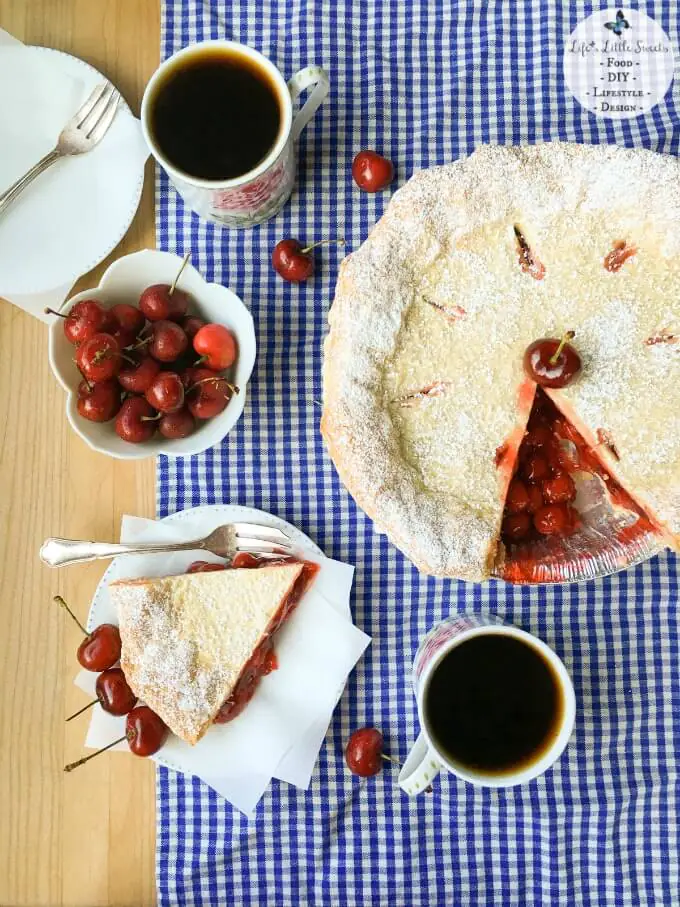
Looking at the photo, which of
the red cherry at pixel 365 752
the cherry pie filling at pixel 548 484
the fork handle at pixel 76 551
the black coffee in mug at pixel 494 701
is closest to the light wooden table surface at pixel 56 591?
the fork handle at pixel 76 551

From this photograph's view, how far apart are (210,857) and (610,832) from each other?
2.95 ft

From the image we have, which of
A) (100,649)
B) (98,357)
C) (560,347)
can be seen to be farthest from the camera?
(100,649)

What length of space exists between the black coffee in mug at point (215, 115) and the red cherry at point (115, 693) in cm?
104

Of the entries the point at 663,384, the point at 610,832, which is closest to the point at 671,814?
the point at 610,832

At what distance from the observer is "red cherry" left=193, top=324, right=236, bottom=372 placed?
163cm

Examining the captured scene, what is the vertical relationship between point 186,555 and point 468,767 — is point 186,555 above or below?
above

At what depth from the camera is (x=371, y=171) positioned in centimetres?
176

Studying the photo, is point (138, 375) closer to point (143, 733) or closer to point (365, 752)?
point (143, 733)

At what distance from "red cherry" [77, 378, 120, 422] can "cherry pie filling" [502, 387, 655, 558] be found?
804 mm

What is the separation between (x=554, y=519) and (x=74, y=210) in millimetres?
1232

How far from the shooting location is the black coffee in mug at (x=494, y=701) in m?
1.62

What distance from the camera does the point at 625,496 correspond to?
63.6 inches

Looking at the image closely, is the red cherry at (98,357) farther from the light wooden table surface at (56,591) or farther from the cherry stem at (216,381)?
the light wooden table surface at (56,591)

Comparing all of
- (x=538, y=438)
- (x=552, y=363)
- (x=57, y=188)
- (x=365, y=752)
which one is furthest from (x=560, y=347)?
(x=57, y=188)
